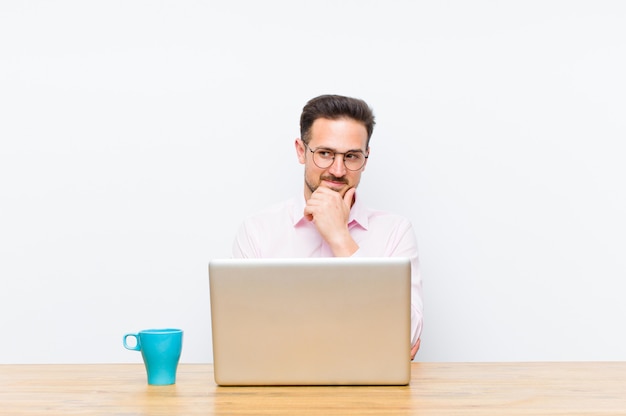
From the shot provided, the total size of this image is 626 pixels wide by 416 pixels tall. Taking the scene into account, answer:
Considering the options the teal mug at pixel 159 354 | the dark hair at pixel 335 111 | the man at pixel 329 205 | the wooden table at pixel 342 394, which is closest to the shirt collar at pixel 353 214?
the man at pixel 329 205

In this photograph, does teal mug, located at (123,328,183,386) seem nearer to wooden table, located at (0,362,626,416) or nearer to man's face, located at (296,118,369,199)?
wooden table, located at (0,362,626,416)

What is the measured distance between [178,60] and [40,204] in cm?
80

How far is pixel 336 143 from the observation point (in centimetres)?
267

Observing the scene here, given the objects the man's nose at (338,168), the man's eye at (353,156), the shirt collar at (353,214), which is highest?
the man's eye at (353,156)

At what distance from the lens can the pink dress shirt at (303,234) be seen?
8.89ft

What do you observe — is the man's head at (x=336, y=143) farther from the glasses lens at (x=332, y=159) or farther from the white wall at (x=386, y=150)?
the white wall at (x=386, y=150)

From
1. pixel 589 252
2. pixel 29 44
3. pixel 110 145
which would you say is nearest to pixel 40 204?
pixel 110 145

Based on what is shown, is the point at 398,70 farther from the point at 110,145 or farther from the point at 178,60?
the point at 110,145

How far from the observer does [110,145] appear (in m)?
3.12

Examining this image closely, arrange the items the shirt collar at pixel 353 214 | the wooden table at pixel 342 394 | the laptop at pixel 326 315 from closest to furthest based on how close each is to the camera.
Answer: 1. the wooden table at pixel 342 394
2. the laptop at pixel 326 315
3. the shirt collar at pixel 353 214

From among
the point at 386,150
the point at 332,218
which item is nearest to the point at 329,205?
the point at 332,218

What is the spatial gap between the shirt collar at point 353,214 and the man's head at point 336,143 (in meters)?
0.07

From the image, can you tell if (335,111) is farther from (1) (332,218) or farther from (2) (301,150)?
(1) (332,218)

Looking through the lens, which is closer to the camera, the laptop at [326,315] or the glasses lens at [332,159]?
the laptop at [326,315]
